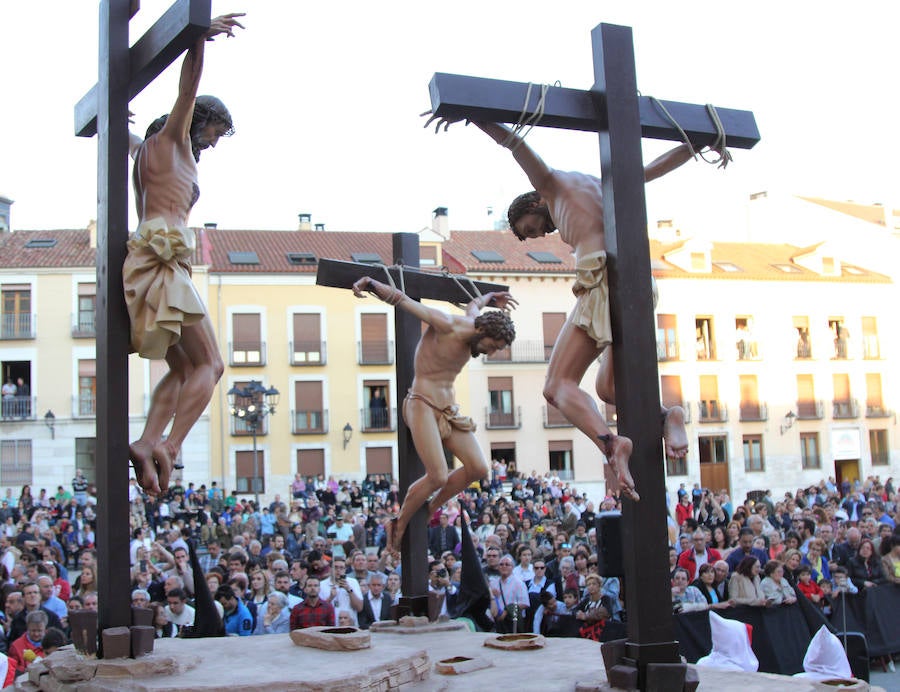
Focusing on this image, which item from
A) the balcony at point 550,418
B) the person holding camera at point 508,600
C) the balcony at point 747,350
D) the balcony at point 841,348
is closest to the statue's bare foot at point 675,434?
the person holding camera at point 508,600

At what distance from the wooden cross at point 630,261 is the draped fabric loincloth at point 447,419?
9.65ft

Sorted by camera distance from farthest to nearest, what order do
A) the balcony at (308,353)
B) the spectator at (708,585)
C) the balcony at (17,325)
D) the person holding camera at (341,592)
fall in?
the balcony at (308,353)
the balcony at (17,325)
the spectator at (708,585)
the person holding camera at (341,592)

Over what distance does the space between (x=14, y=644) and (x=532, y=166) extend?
6.04 meters

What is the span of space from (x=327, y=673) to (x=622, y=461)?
1.74 metres

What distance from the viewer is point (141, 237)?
5.64m

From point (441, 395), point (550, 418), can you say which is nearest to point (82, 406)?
point (550, 418)

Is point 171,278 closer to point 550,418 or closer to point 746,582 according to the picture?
point 746,582

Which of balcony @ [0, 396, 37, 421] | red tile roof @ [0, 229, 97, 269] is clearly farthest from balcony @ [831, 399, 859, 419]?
balcony @ [0, 396, 37, 421]

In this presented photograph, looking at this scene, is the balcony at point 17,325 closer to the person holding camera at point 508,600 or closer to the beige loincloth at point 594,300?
the person holding camera at point 508,600

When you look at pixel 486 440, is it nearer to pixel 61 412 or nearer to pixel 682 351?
Answer: pixel 682 351

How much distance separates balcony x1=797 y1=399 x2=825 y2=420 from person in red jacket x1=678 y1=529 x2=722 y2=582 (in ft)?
113

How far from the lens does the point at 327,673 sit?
4949 millimetres

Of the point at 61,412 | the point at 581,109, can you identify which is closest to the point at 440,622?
the point at 581,109

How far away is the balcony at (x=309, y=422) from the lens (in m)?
37.5
